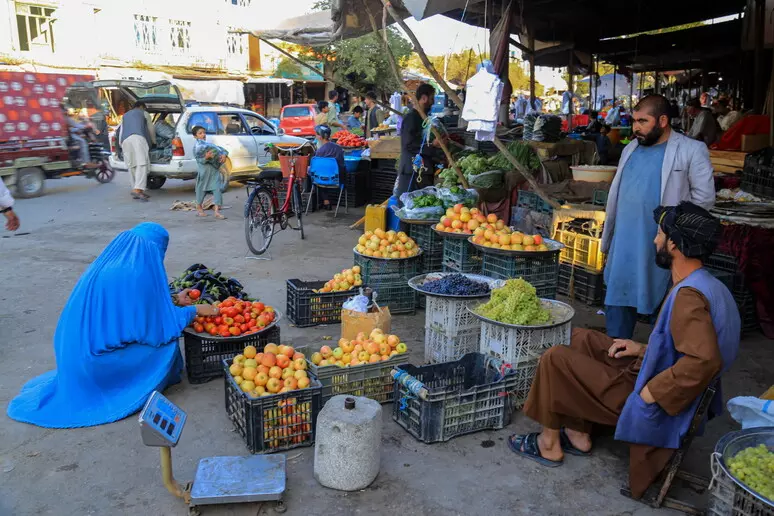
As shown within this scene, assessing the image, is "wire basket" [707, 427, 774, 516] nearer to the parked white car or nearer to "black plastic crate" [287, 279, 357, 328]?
"black plastic crate" [287, 279, 357, 328]

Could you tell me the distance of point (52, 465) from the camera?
363 cm

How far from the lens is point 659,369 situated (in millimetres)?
3164

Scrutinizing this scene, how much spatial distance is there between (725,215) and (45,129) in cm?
1341

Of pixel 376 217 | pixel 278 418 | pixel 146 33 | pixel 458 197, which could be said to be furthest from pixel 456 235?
pixel 146 33

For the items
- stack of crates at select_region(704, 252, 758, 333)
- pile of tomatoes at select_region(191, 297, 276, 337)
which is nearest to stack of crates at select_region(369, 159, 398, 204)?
stack of crates at select_region(704, 252, 758, 333)

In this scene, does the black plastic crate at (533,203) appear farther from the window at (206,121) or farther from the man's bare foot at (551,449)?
the window at (206,121)

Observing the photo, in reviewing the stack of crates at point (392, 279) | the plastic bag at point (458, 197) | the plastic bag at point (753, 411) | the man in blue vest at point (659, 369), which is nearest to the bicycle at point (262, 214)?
the stack of crates at point (392, 279)

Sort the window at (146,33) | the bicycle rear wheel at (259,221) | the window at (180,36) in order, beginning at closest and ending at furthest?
the bicycle rear wheel at (259,221) → the window at (146,33) → the window at (180,36)

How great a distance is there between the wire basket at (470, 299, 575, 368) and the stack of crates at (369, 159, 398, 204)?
7.71 m

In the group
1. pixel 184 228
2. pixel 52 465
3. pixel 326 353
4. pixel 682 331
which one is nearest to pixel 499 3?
pixel 184 228

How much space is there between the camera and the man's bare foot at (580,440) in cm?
380

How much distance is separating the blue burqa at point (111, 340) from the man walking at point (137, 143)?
9.35m

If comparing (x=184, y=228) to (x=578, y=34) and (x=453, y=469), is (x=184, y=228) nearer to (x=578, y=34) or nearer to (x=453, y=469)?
(x=453, y=469)

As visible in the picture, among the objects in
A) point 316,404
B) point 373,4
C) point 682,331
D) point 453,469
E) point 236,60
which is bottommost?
point 453,469
